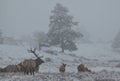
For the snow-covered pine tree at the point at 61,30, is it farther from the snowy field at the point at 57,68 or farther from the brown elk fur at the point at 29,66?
the brown elk fur at the point at 29,66

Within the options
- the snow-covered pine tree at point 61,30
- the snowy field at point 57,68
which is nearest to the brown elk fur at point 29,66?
the snowy field at point 57,68

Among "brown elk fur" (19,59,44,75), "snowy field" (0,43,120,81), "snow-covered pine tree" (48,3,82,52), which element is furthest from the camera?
"snow-covered pine tree" (48,3,82,52)

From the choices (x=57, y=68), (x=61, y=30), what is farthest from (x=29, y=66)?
(x=61, y=30)

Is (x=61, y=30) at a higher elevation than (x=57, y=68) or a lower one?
higher

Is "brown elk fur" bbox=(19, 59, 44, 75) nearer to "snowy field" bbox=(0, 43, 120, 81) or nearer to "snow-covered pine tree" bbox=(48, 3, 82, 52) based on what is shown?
"snowy field" bbox=(0, 43, 120, 81)

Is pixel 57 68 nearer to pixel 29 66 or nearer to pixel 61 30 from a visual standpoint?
pixel 29 66

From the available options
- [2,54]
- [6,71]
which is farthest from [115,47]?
[6,71]

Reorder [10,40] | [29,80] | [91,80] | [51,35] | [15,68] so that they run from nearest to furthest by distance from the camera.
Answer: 1. [29,80]
2. [91,80]
3. [15,68]
4. [51,35]
5. [10,40]

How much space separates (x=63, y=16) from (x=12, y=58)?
49.2 ft

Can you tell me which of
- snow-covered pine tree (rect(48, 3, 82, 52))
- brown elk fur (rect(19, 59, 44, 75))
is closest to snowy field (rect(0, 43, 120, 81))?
brown elk fur (rect(19, 59, 44, 75))

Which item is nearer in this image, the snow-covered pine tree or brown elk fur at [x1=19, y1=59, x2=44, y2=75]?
brown elk fur at [x1=19, y1=59, x2=44, y2=75]

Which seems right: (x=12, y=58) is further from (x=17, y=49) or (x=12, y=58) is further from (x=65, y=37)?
(x=65, y=37)

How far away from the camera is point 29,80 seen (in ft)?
55.7

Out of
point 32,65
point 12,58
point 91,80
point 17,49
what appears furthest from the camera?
point 17,49
